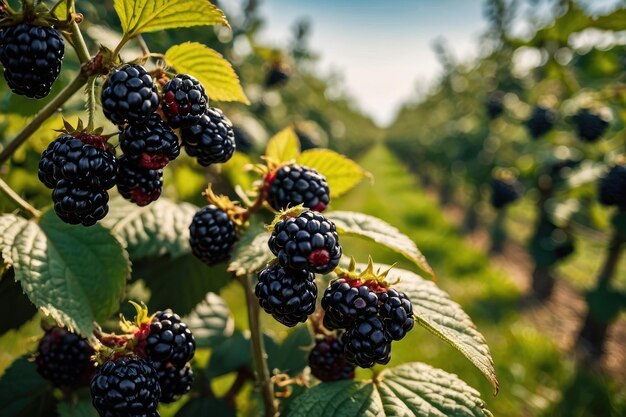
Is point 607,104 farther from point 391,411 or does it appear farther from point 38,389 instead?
point 38,389

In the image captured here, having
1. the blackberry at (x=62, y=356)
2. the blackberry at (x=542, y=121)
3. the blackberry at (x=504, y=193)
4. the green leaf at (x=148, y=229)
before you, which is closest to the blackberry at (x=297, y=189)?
the green leaf at (x=148, y=229)

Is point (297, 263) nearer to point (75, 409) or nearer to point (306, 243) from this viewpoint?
point (306, 243)

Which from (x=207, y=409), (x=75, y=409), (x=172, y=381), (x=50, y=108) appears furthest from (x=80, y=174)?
(x=207, y=409)

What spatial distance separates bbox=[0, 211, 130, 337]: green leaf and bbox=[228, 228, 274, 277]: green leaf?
0.35m

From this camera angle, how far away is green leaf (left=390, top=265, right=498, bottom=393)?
122 centimetres

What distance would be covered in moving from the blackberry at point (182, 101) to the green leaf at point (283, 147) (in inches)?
23.2

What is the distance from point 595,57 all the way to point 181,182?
4761 millimetres

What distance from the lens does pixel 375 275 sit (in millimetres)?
1303

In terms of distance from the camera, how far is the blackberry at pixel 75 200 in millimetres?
1137

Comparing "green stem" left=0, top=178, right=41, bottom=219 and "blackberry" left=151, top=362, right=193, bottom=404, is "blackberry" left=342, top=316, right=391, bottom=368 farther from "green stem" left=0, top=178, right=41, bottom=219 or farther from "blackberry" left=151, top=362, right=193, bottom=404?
"green stem" left=0, top=178, right=41, bottom=219

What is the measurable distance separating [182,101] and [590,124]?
14.8 feet

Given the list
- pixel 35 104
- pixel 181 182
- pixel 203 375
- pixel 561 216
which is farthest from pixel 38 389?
pixel 561 216

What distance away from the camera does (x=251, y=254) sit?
1.35 metres

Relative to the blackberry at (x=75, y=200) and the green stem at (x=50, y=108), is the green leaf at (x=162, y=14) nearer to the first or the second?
the green stem at (x=50, y=108)
